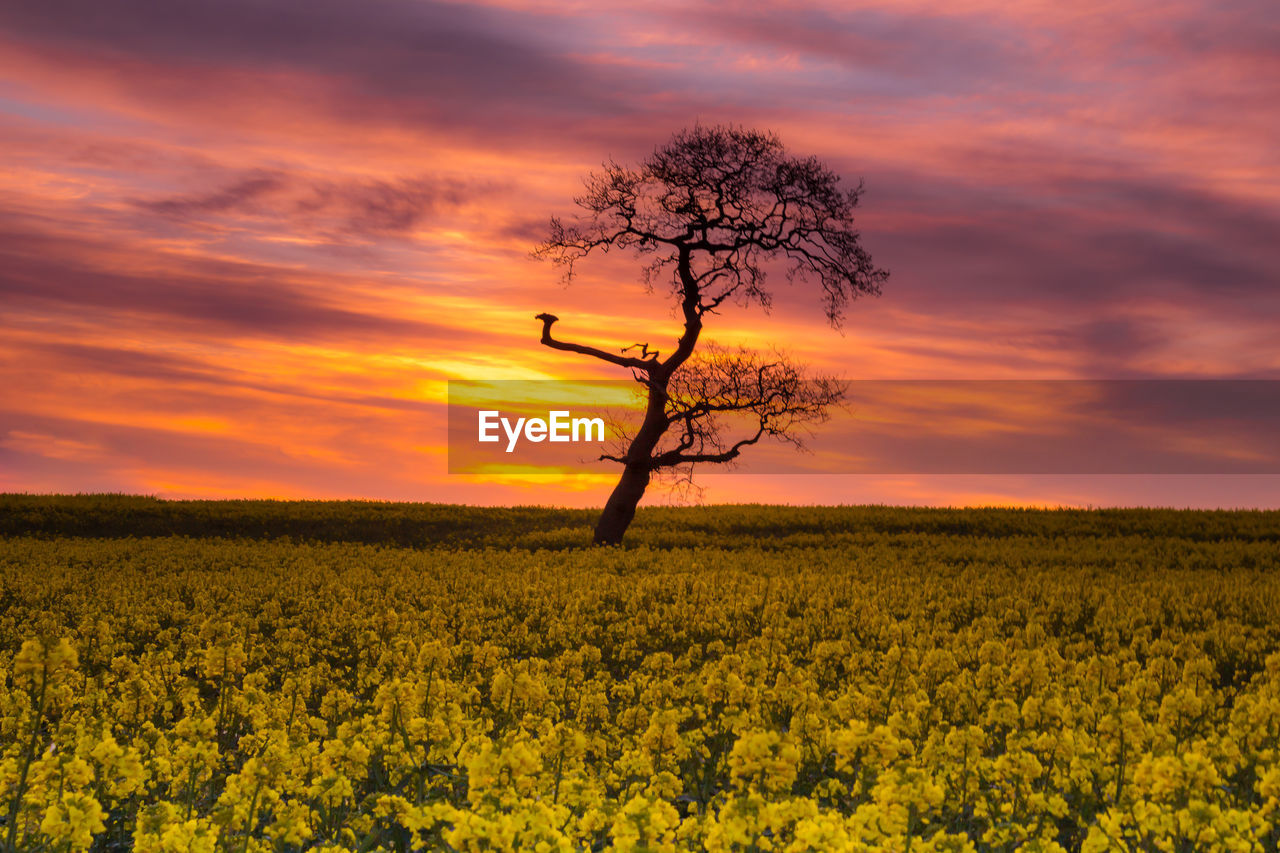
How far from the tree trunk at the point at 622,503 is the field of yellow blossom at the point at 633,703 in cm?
462

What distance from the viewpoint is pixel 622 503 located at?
32344 millimetres

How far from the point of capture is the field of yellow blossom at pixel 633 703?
5.79 meters

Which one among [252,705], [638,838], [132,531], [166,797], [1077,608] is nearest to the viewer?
[638,838]

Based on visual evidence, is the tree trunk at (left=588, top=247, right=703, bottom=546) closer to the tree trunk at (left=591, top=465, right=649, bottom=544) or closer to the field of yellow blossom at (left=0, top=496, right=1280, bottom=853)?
the tree trunk at (left=591, top=465, right=649, bottom=544)

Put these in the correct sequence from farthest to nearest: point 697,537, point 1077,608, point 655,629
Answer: point 697,537 → point 1077,608 → point 655,629

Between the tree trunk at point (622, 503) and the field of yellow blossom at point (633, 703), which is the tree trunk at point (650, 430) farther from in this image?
the field of yellow blossom at point (633, 703)

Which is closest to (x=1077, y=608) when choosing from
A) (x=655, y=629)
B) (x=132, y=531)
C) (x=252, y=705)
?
(x=655, y=629)

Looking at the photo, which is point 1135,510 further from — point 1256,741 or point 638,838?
point 638,838

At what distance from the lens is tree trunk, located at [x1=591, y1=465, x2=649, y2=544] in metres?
32.2

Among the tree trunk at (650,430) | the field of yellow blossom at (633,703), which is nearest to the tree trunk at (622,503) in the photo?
the tree trunk at (650,430)

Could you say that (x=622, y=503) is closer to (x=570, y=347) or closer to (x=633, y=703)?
(x=570, y=347)

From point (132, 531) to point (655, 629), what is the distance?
32846mm

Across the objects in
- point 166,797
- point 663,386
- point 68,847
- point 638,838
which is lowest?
point 166,797

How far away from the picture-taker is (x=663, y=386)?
31.6 meters
